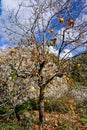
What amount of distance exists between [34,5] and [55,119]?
318 cm

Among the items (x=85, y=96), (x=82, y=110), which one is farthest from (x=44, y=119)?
(x=85, y=96)

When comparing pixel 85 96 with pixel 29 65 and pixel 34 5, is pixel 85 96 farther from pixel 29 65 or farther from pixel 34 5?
pixel 34 5

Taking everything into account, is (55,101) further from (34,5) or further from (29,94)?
(34,5)

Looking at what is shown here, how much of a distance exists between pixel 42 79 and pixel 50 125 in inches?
48.9

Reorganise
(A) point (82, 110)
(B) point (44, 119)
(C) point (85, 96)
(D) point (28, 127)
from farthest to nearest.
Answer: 1. (C) point (85, 96)
2. (A) point (82, 110)
3. (B) point (44, 119)
4. (D) point (28, 127)

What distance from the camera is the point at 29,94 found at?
10.1 metres

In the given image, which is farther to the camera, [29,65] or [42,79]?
[29,65]

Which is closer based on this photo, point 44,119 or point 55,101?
point 44,119

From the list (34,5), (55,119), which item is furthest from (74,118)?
(34,5)

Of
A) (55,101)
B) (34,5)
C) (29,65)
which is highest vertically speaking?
(34,5)

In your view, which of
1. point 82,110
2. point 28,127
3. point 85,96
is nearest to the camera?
point 28,127

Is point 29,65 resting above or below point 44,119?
above

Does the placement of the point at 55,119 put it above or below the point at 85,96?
below

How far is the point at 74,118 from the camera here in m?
9.37
